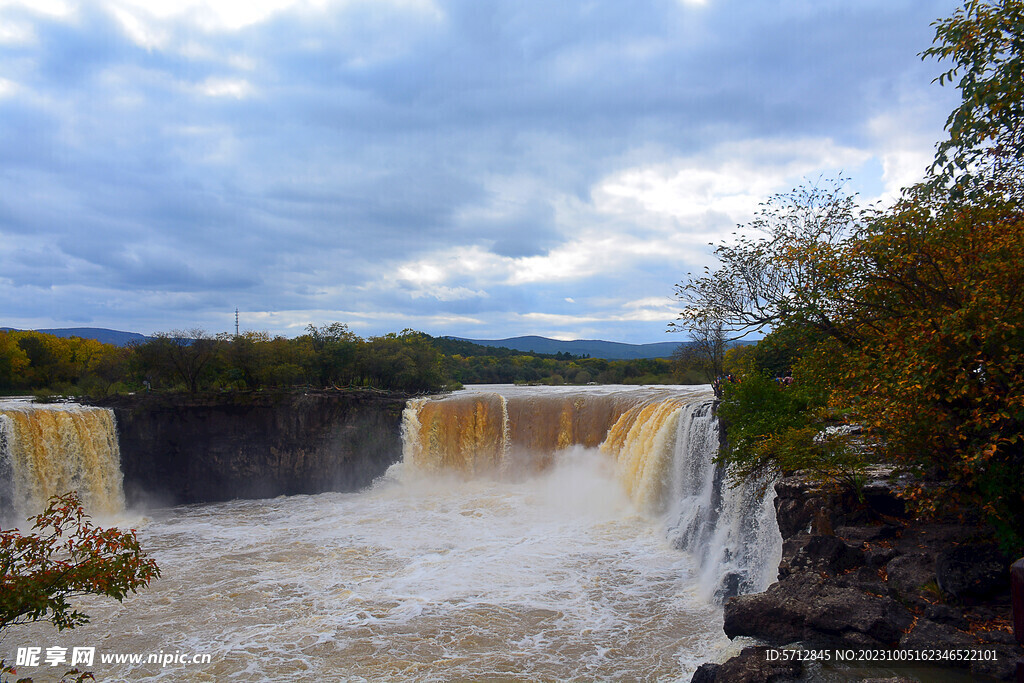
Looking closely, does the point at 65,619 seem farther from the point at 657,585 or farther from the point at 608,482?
the point at 608,482

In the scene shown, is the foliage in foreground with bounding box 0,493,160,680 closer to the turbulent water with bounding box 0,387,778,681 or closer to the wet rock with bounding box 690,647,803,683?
the turbulent water with bounding box 0,387,778,681

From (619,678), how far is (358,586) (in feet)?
20.3

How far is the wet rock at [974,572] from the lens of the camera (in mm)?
7027

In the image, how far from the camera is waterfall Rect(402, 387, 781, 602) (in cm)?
1110

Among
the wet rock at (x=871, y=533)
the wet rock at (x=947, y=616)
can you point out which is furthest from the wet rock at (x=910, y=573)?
the wet rock at (x=871, y=533)

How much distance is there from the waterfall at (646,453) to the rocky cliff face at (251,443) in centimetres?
182

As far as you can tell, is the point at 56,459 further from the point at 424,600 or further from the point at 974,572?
the point at 974,572

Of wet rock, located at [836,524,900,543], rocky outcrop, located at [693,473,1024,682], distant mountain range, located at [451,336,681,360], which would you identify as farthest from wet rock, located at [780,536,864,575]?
distant mountain range, located at [451,336,681,360]

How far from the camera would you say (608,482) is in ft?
62.3

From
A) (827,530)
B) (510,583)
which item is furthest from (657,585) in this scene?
(827,530)

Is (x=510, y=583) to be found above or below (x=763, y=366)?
below

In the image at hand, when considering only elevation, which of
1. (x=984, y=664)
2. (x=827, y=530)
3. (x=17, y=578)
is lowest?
(x=984, y=664)

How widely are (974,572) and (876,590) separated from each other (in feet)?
3.66

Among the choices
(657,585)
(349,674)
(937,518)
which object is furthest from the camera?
(657,585)
